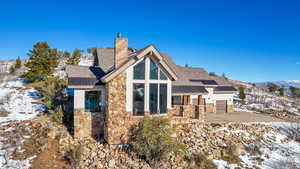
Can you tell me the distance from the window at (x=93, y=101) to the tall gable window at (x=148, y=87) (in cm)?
299

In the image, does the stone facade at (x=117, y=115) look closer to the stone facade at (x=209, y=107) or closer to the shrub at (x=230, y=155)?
the shrub at (x=230, y=155)

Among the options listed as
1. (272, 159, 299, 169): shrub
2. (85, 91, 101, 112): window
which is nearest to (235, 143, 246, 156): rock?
(272, 159, 299, 169): shrub

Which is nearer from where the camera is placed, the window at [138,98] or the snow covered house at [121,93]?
the snow covered house at [121,93]

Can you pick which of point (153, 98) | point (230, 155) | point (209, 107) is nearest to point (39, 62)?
point (153, 98)

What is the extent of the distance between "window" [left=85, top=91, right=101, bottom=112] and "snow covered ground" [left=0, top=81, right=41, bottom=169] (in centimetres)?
446

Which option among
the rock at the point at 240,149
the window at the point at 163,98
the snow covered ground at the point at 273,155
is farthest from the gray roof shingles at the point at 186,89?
the snow covered ground at the point at 273,155

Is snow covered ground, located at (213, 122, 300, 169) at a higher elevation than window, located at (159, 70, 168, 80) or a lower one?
lower

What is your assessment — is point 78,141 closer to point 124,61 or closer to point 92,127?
point 92,127

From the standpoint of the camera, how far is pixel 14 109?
1694cm

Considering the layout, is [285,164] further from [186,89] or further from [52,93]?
[52,93]

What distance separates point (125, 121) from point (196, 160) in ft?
16.4

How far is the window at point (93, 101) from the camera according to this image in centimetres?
1197

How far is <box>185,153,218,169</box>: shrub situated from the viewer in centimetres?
948

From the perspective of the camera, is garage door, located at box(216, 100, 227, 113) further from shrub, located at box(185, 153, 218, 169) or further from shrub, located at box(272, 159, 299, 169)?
shrub, located at box(185, 153, 218, 169)
